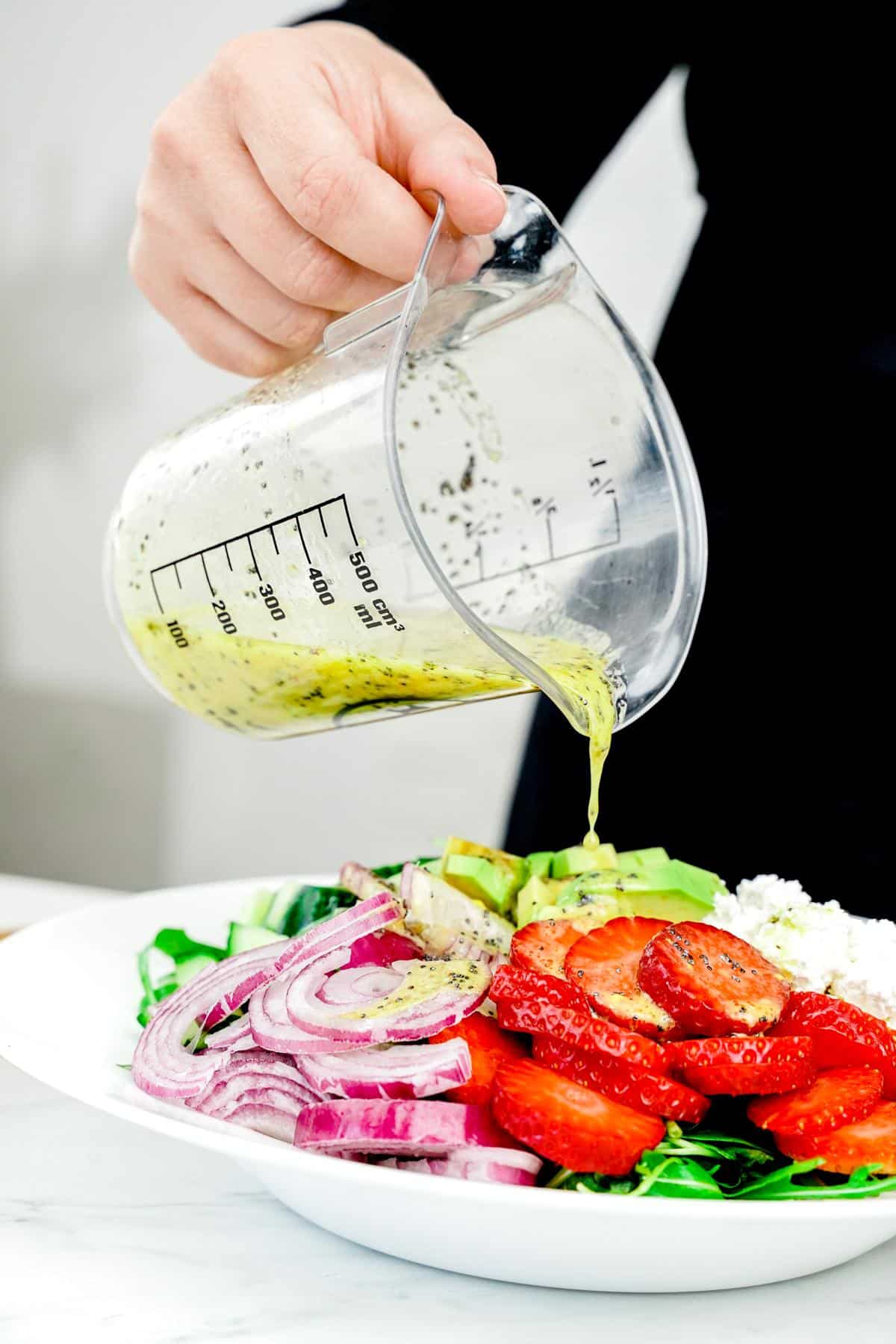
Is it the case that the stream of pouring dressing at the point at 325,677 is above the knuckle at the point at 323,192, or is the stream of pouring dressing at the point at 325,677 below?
below

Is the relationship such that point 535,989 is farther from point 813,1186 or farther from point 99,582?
point 99,582

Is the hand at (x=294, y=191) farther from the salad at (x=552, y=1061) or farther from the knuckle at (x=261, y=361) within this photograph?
the salad at (x=552, y=1061)

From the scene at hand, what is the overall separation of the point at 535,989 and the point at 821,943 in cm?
29

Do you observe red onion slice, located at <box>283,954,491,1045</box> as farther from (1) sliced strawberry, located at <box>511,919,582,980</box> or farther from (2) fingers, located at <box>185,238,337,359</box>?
(2) fingers, located at <box>185,238,337,359</box>

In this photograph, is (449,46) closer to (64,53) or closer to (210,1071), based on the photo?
(210,1071)

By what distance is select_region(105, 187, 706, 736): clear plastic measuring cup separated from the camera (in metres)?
0.96

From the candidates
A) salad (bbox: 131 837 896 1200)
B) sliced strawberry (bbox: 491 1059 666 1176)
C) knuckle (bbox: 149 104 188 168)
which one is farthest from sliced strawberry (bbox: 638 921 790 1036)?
knuckle (bbox: 149 104 188 168)

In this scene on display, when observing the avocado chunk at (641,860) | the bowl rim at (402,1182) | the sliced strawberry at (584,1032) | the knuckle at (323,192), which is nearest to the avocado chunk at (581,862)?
the avocado chunk at (641,860)

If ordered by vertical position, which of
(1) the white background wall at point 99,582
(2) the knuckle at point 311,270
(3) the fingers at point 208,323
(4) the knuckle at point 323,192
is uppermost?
(4) the knuckle at point 323,192

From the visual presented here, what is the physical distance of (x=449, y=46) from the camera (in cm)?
177

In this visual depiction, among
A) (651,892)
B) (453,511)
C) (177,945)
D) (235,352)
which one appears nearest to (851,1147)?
(651,892)

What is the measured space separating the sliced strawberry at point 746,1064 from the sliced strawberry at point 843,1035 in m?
0.05

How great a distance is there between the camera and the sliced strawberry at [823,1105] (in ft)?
2.73

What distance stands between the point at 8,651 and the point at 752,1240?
3721 millimetres
